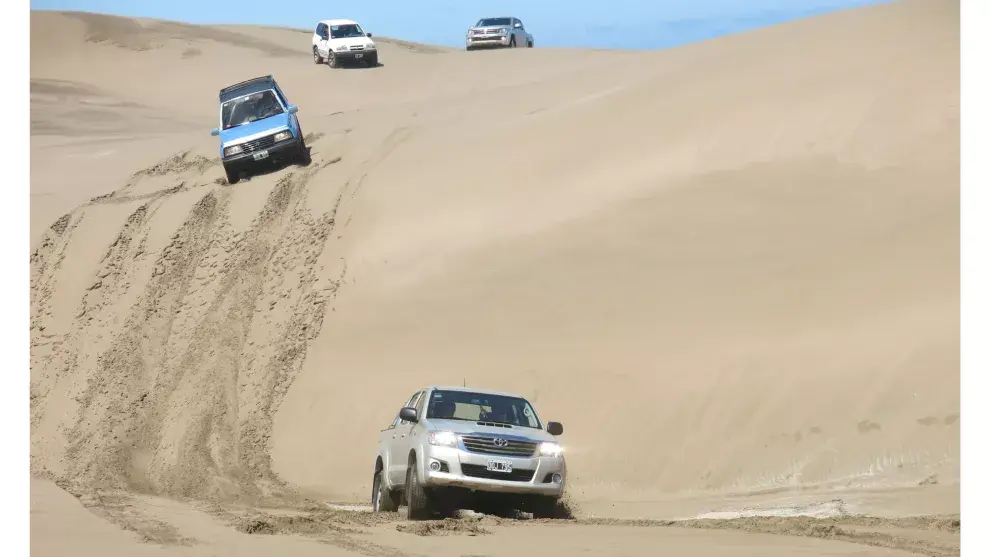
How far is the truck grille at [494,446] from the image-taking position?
13992mm

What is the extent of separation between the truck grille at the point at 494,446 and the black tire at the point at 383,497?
159cm

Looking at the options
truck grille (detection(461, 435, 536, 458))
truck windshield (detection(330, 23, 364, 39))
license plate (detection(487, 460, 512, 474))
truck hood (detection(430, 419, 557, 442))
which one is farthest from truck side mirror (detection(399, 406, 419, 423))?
truck windshield (detection(330, 23, 364, 39))

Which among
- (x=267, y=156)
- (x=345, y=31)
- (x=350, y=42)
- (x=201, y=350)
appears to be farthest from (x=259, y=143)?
(x=345, y=31)

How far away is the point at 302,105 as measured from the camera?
5353 centimetres

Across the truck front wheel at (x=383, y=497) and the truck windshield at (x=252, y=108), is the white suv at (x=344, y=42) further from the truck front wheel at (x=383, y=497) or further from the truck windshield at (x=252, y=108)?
the truck front wheel at (x=383, y=497)

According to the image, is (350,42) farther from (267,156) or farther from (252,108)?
(267,156)

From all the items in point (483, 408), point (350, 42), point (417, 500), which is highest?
point (350, 42)

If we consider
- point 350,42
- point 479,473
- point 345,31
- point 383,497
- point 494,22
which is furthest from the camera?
point 494,22

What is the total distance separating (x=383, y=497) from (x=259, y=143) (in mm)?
16658

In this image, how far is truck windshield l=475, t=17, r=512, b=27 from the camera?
65.1m

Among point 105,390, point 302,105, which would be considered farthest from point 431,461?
point 302,105

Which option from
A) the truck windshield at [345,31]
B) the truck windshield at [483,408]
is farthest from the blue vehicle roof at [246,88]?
the truck windshield at [345,31]

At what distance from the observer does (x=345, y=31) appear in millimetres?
56312

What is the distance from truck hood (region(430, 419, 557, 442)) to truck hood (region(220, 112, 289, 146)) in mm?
17544
